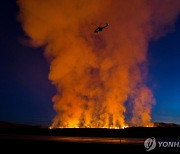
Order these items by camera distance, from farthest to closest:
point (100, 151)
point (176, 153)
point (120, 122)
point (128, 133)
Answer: point (120, 122), point (128, 133), point (100, 151), point (176, 153)

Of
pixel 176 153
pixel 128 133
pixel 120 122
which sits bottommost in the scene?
pixel 176 153

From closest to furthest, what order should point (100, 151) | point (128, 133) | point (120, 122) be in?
point (100, 151), point (128, 133), point (120, 122)

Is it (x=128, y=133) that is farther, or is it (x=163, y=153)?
(x=128, y=133)

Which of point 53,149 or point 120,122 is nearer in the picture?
point 53,149

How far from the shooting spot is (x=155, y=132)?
56094 millimetres

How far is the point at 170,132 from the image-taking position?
5659 cm

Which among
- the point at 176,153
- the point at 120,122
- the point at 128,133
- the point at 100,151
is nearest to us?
the point at 176,153

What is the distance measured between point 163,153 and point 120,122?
169 ft

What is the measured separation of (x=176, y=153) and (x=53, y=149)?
915 centimetres

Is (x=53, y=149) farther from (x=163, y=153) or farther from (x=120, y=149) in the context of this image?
(x=163, y=153)

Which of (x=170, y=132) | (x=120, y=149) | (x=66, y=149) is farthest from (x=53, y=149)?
(x=170, y=132)

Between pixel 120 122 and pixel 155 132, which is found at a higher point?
pixel 120 122

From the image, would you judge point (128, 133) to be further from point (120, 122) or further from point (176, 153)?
point (176, 153)

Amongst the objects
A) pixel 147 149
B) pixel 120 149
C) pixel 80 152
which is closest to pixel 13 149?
pixel 80 152
